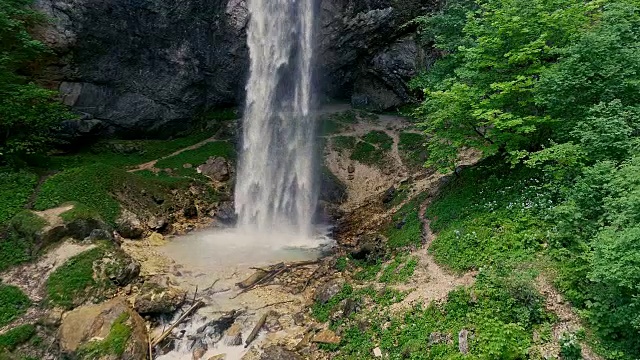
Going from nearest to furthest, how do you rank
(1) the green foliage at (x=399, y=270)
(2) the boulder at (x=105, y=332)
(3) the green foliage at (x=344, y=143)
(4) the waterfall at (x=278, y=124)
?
(2) the boulder at (x=105, y=332)
(1) the green foliage at (x=399, y=270)
(4) the waterfall at (x=278, y=124)
(3) the green foliage at (x=344, y=143)

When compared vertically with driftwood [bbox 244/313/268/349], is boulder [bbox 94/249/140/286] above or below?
above

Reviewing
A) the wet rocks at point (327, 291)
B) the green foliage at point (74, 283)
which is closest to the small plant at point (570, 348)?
the wet rocks at point (327, 291)

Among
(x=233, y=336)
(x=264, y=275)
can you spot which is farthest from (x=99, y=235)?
(x=233, y=336)

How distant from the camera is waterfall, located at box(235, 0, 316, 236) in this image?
23.8m

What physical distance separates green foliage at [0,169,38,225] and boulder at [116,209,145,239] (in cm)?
387

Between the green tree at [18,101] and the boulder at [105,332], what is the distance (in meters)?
10.9

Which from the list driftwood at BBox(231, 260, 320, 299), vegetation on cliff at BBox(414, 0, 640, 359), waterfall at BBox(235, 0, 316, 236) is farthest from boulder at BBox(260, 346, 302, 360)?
waterfall at BBox(235, 0, 316, 236)

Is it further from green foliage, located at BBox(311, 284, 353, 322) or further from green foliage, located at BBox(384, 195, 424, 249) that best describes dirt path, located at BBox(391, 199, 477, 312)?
green foliage, located at BBox(311, 284, 353, 322)

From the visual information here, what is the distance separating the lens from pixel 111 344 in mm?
11039

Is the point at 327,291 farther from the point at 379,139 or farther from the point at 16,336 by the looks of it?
the point at 379,139

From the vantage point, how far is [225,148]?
29.3 m

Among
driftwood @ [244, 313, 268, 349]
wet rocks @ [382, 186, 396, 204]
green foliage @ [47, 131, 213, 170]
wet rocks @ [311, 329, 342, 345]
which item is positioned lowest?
driftwood @ [244, 313, 268, 349]

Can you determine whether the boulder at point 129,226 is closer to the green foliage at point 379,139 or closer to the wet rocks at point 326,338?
the wet rocks at point 326,338

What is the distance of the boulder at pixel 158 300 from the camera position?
13.1m
